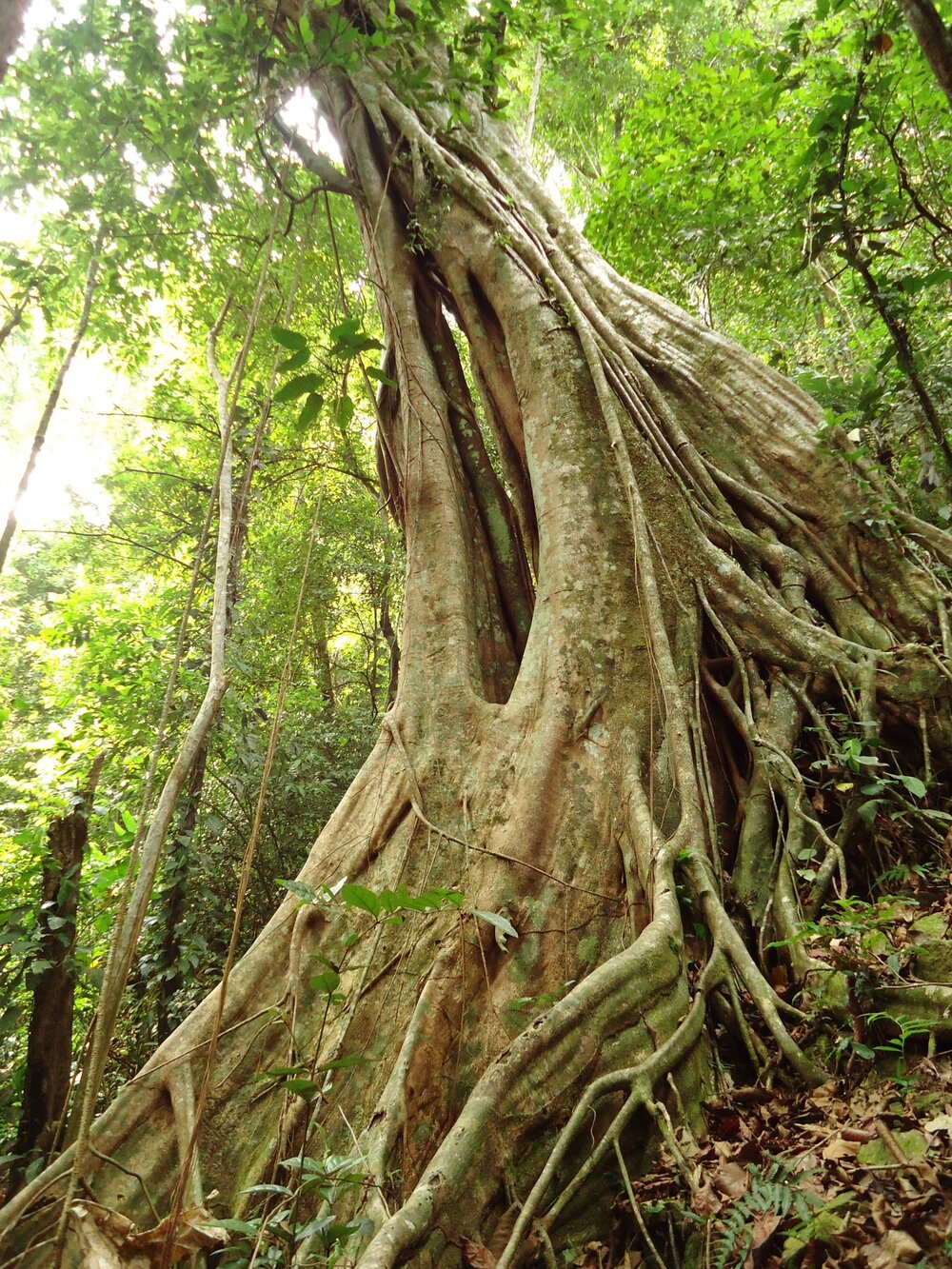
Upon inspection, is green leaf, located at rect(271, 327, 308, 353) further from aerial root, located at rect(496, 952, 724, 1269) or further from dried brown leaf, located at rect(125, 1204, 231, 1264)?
dried brown leaf, located at rect(125, 1204, 231, 1264)

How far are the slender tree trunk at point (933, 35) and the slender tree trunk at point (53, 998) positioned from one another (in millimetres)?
3315

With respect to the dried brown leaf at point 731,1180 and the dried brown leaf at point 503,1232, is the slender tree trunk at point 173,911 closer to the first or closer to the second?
the dried brown leaf at point 503,1232

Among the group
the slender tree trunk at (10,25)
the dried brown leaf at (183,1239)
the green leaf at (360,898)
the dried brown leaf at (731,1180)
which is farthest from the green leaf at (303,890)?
the slender tree trunk at (10,25)

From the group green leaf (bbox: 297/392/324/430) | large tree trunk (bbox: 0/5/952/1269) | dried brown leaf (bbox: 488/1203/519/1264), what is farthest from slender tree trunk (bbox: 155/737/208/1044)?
green leaf (bbox: 297/392/324/430)

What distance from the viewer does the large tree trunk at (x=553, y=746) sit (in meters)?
1.84

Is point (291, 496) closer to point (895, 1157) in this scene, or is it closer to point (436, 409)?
point (436, 409)

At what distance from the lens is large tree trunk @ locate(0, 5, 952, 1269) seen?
1836 millimetres

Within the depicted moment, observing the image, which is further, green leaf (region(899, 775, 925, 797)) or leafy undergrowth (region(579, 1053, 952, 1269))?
green leaf (region(899, 775, 925, 797))

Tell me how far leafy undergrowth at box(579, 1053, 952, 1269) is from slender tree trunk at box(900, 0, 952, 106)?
214 centimetres

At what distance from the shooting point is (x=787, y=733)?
2668 mm

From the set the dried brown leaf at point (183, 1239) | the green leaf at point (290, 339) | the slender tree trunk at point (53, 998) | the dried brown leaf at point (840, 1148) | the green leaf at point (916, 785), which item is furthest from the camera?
the slender tree trunk at point (53, 998)

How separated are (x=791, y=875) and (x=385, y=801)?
155 cm

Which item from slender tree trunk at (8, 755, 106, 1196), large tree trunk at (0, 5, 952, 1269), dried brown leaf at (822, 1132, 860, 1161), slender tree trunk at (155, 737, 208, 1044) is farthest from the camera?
slender tree trunk at (155, 737, 208, 1044)

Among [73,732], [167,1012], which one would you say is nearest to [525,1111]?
[167,1012]
